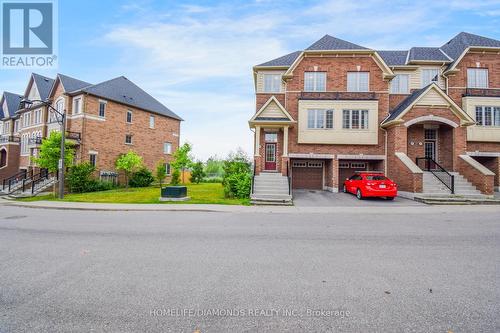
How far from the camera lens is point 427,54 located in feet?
70.3

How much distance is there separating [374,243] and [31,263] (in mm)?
8184

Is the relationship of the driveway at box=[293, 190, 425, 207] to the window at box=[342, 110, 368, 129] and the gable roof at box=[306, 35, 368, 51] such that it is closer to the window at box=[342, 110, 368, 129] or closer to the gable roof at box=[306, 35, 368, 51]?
the window at box=[342, 110, 368, 129]

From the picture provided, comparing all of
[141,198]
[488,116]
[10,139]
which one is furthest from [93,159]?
[488,116]

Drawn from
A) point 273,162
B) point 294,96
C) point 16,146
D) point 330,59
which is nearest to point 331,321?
point 273,162

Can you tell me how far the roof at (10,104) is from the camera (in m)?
35.3

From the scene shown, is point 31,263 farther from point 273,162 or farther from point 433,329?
point 273,162

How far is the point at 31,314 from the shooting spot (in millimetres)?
3033

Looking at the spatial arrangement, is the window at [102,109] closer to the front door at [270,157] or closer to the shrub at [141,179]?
the shrub at [141,179]

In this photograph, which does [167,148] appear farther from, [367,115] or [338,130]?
[367,115]

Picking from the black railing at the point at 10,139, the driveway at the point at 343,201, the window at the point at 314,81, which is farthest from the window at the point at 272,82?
the black railing at the point at 10,139

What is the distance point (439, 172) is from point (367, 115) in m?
6.66

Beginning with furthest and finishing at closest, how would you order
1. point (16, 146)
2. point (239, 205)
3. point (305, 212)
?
point (16, 146), point (239, 205), point (305, 212)

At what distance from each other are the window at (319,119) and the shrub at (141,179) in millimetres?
18840

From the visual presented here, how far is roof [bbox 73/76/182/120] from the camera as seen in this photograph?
2527cm
